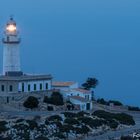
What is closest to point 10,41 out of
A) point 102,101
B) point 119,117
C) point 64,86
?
point 64,86

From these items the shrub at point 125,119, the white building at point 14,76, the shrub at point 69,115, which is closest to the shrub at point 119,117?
the shrub at point 125,119

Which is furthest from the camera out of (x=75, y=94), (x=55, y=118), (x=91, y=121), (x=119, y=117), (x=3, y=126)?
(x=75, y=94)

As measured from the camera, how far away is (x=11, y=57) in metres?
60.6

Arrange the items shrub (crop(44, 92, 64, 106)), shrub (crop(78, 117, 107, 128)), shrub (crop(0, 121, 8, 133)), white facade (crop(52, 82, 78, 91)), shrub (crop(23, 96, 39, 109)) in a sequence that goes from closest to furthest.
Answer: shrub (crop(0, 121, 8, 133)), shrub (crop(78, 117, 107, 128)), shrub (crop(23, 96, 39, 109)), shrub (crop(44, 92, 64, 106)), white facade (crop(52, 82, 78, 91))

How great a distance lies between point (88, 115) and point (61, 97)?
325 inches

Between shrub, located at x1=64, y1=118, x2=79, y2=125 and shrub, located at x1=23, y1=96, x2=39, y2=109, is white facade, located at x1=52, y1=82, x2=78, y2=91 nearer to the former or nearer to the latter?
shrub, located at x1=23, y1=96, x2=39, y2=109

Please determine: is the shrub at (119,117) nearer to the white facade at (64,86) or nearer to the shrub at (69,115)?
the shrub at (69,115)

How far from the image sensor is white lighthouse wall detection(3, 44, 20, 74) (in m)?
60.4

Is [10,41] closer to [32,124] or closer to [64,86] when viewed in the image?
[64,86]

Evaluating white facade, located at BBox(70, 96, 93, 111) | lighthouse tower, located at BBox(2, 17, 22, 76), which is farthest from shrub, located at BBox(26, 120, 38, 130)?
lighthouse tower, located at BBox(2, 17, 22, 76)

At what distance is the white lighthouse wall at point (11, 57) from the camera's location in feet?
198

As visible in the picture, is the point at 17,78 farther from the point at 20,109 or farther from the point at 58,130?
the point at 58,130

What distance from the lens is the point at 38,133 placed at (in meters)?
43.6

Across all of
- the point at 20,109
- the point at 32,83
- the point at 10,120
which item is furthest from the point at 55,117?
the point at 32,83
